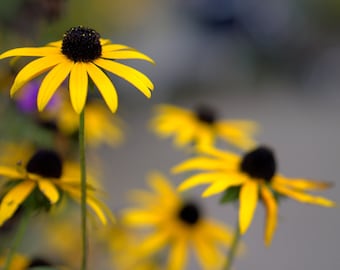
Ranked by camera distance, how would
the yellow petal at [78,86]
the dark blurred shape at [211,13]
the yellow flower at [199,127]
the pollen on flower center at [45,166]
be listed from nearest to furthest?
the yellow petal at [78,86]
the pollen on flower center at [45,166]
the yellow flower at [199,127]
the dark blurred shape at [211,13]

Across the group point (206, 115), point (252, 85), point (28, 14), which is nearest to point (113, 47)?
point (28, 14)

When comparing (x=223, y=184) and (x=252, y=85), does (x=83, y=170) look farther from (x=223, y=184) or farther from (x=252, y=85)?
(x=252, y=85)

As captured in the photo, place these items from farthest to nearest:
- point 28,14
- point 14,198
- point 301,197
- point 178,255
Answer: point 28,14, point 178,255, point 301,197, point 14,198

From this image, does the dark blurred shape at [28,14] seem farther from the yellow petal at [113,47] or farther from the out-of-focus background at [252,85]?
the out-of-focus background at [252,85]

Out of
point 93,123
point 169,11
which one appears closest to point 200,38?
point 169,11

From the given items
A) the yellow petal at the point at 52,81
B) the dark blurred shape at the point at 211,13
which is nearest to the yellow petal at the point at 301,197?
the yellow petal at the point at 52,81
